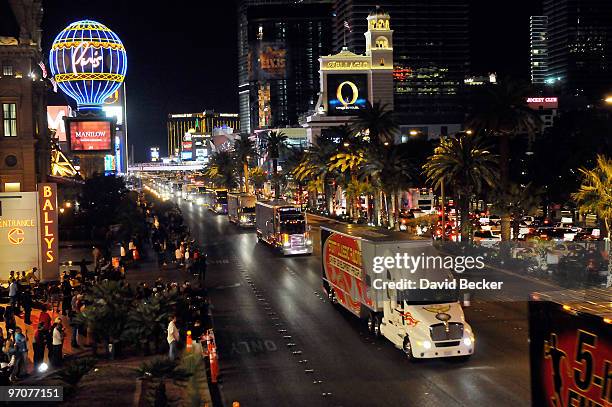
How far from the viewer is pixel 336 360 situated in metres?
22.7

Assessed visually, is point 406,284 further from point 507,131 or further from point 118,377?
point 507,131

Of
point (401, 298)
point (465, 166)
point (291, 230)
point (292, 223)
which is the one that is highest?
point (465, 166)

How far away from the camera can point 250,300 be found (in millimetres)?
33625

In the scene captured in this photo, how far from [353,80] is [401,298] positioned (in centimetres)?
14285

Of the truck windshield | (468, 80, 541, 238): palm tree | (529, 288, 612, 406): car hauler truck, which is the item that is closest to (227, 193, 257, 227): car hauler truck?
the truck windshield

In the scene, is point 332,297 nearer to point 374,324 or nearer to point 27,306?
point 374,324

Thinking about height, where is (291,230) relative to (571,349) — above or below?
below

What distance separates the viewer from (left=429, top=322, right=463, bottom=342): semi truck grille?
21.2 meters

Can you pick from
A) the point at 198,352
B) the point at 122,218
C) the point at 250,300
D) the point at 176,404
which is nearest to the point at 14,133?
the point at 122,218

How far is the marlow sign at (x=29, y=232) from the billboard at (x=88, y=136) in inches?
1766

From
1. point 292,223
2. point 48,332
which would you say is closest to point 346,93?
point 292,223

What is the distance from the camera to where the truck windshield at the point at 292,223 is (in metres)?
49.7

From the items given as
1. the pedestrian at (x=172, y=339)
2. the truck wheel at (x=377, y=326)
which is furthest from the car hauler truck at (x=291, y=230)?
the pedestrian at (x=172, y=339)

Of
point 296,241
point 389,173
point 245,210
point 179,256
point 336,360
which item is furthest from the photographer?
point 245,210
